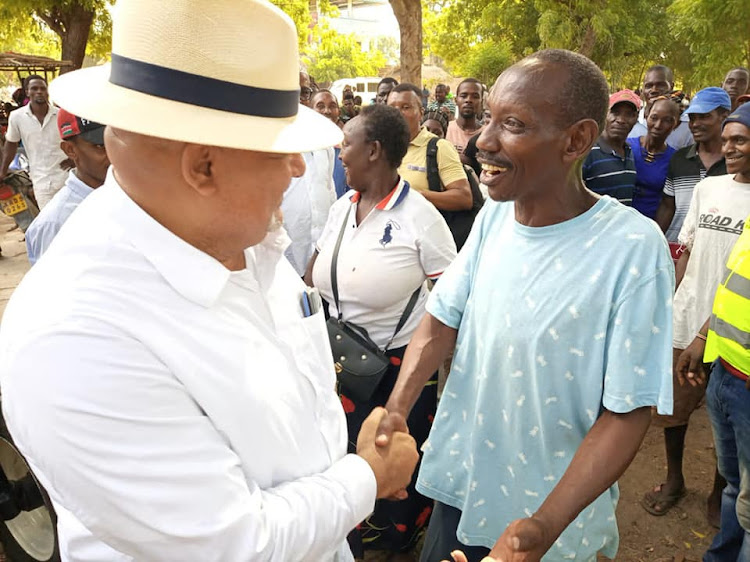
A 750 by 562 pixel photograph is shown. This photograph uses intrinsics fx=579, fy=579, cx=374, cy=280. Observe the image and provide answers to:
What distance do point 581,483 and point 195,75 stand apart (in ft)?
4.18

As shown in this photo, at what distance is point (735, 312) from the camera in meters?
2.20

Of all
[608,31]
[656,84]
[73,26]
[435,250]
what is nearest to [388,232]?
[435,250]

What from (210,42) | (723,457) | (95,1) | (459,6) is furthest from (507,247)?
(459,6)

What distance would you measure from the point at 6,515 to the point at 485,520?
88.8 inches

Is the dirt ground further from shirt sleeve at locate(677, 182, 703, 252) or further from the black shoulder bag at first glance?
the black shoulder bag

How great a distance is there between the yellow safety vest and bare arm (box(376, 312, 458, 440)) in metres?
1.12

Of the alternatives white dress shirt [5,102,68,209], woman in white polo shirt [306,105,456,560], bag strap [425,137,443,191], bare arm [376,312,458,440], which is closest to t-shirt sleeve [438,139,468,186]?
bag strap [425,137,443,191]

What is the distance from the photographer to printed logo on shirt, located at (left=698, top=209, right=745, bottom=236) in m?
3.03

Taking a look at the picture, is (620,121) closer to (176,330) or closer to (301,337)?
(301,337)

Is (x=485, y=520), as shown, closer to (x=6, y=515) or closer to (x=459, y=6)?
(x=6, y=515)

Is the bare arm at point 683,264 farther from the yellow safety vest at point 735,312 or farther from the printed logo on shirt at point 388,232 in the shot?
the printed logo on shirt at point 388,232

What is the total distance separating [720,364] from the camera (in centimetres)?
238

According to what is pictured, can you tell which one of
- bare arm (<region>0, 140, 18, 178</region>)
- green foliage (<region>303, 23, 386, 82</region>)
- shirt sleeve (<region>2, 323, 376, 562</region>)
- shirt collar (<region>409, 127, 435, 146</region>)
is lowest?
green foliage (<region>303, 23, 386, 82</region>)

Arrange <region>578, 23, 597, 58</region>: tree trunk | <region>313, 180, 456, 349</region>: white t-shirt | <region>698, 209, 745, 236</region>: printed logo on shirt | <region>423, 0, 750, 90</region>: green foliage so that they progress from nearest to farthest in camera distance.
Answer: <region>313, 180, 456, 349</region>: white t-shirt, <region>698, 209, 745, 236</region>: printed logo on shirt, <region>423, 0, 750, 90</region>: green foliage, <region>578, 23, 597, 58</region>: tree trunk
